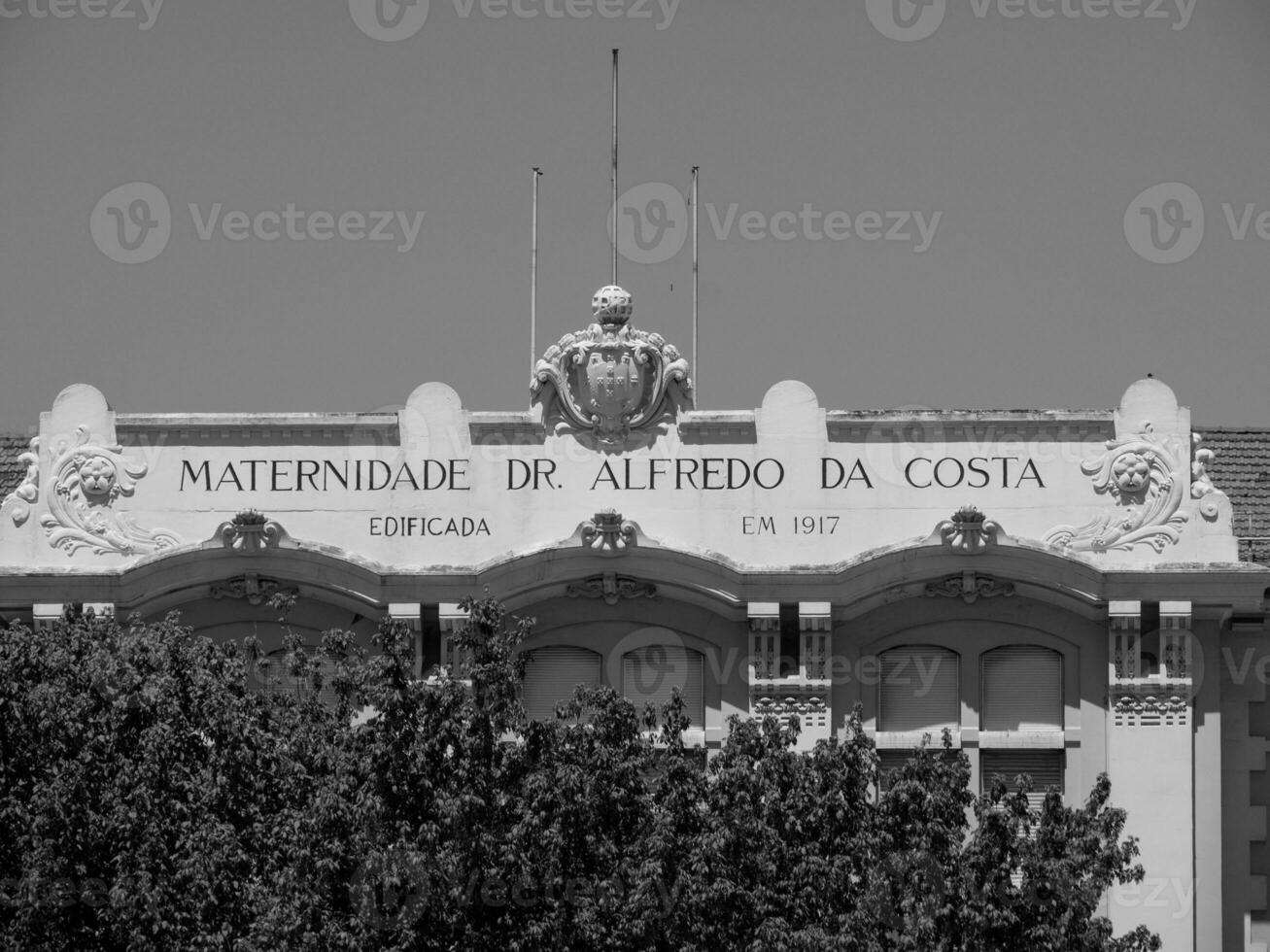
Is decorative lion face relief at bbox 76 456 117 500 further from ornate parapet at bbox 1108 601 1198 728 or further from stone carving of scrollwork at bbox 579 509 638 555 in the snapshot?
ornate parapet at bbox 1108 601 1198 728

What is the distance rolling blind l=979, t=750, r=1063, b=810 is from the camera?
158 ft

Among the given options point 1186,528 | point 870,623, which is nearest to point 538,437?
point 870,623

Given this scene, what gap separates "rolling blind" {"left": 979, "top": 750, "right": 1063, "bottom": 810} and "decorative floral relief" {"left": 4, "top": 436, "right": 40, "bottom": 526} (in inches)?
512

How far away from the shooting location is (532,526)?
161 ft

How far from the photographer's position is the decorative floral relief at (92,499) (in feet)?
161

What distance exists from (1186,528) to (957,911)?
872 centimetres

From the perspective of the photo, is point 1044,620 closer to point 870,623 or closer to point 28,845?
point 870,623

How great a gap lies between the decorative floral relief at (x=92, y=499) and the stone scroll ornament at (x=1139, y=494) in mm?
12063

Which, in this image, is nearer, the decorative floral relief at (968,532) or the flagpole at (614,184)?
the decorative floral relief at (968,532)

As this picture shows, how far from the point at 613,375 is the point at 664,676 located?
13.2ft

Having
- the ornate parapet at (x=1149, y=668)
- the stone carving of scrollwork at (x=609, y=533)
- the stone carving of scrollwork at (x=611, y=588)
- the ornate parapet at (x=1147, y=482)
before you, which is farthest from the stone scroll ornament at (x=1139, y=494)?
the stone carving of scrollwork at (x=609, y=533)

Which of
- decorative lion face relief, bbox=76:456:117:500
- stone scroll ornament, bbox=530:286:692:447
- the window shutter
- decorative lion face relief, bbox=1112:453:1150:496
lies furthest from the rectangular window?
decorative lion face relief, bbox=76:456:117:500

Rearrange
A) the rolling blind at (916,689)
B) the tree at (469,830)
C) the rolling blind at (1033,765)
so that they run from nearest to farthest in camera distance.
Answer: the tree at (469,830), the rolling blind at (1033,765), the rolling blind at (916,689)

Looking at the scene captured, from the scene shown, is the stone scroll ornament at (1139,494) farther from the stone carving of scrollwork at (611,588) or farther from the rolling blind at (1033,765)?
the stone carving of scrollwork at (611,588)
